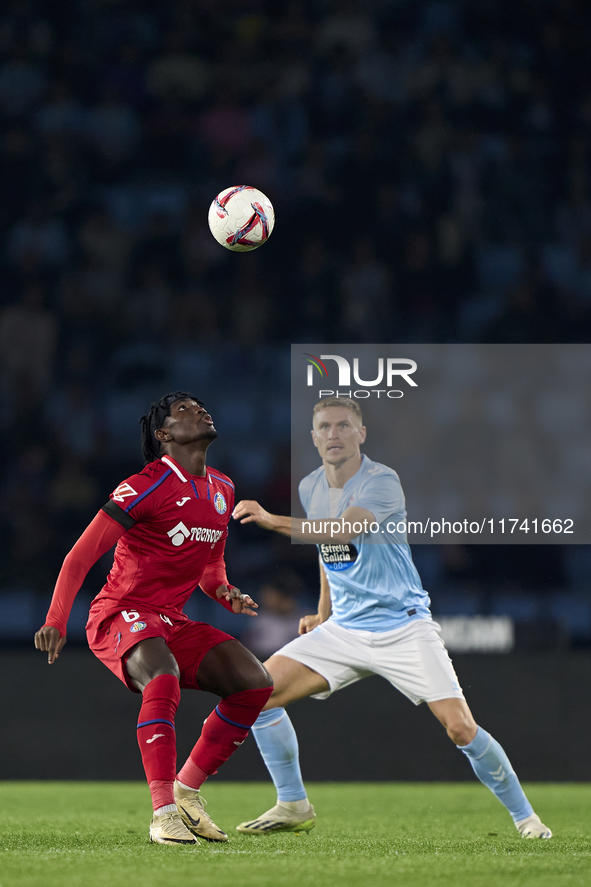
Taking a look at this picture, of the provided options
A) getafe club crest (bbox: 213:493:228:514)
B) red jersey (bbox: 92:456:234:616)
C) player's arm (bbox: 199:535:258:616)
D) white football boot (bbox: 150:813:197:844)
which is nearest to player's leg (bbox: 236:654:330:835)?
player's arm (bbox: 199:535:258:616)

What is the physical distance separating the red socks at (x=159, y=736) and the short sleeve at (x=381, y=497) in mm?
1512

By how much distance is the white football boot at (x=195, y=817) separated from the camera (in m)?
4.41

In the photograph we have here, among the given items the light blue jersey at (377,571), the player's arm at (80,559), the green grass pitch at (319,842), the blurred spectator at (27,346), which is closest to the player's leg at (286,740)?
the green grass pitch at (319,842)

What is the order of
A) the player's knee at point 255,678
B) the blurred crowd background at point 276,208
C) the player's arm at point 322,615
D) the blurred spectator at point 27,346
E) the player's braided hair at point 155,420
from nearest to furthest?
the player's knee at point 255,678 < the player's braided hair at point 155,420 < the player's arm at point 322,615 < the blurred crowd background at point 276,208 < the blurred spectator at point 27,346

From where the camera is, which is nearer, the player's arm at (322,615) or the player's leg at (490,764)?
the player's leg at (490,764)

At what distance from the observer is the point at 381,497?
18.1ft

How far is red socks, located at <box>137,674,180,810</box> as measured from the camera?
418 centimetres

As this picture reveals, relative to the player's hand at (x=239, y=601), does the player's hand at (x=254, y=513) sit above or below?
above

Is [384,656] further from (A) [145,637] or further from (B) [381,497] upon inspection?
(A) [145,637]

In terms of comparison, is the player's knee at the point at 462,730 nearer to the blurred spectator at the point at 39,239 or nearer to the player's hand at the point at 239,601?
the player's hand at the point at 239,601

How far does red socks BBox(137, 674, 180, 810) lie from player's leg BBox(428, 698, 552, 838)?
4.15 ft

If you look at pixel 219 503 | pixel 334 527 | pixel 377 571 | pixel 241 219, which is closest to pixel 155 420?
pixel 219 503

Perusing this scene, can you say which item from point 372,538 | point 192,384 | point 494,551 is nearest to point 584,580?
point 494,551

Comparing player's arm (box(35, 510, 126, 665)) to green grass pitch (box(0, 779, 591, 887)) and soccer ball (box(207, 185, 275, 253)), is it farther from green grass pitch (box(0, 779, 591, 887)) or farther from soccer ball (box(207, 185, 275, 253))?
soccer ball (box(207, 185, 275, 253))
